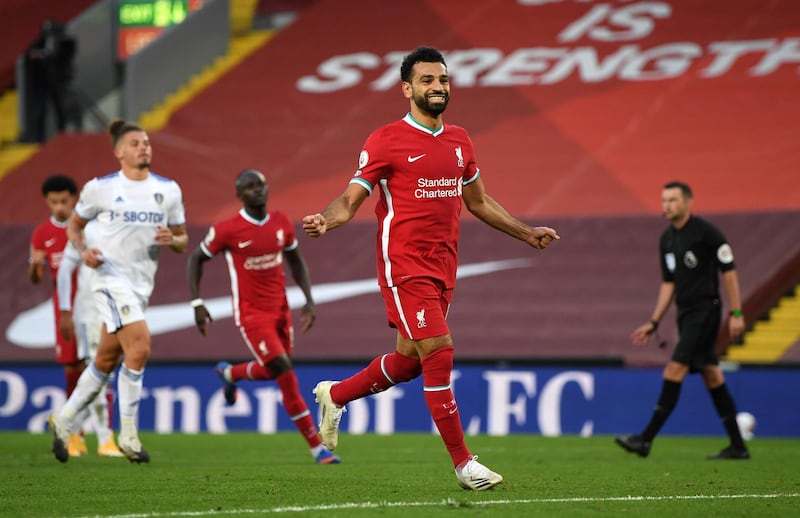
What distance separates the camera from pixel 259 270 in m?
11.5

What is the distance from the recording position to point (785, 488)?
8070 millimetres

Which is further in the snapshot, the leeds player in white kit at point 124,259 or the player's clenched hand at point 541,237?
the leeds player in white kit at point 124,259

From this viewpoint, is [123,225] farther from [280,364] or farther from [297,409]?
[297,409]

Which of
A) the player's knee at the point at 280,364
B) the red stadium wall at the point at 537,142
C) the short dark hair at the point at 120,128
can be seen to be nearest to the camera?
the short dark hair at the point at 120,128

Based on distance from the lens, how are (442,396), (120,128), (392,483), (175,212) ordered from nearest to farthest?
(442,396) < (392,483) < (120,128) < (175,212)

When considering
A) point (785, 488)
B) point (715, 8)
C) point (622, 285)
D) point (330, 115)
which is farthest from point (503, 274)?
point (785, 488)

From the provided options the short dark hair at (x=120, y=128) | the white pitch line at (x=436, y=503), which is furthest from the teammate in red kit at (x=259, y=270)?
the white pitch line at (x=436, y=503)

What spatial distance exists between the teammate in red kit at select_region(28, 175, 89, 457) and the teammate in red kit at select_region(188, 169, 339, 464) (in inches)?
66.8

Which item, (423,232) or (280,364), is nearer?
(423,232)

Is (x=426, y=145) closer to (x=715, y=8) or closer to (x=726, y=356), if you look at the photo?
(x=726, y=356)

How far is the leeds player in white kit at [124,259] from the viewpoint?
10.1 metres

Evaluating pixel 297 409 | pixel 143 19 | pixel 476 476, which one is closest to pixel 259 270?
pixel 297 409

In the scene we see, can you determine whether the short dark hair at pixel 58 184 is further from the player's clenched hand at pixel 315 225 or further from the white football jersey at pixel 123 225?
the player's clenched hand at pixel 315 225

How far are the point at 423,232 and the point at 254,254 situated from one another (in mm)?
4148
